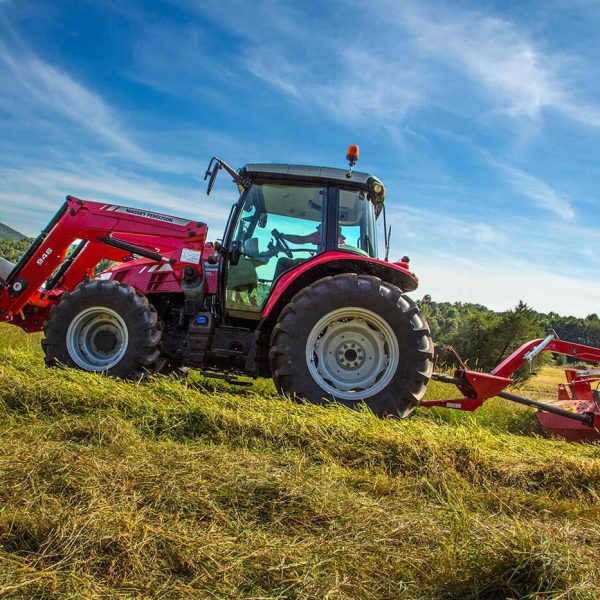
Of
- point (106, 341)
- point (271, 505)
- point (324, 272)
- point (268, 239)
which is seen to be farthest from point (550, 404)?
point (106, 341)

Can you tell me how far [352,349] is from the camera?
15.4ft

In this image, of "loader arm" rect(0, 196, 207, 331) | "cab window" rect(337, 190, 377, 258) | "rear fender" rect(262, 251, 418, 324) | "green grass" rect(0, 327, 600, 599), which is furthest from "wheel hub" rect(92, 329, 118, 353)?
"cab window" rect(337, 190, 377, 258)

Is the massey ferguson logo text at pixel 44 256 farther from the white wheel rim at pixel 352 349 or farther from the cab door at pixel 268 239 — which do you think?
the white wheel rim at pixel 352 349

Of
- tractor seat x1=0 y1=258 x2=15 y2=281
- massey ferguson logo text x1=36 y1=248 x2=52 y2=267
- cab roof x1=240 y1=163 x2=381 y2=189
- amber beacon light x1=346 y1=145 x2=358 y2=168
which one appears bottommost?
tractor seat x1=0 y1=258 x2=15 y2=281

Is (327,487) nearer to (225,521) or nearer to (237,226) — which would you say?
(225,521)

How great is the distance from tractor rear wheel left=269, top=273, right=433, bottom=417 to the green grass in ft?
1.91

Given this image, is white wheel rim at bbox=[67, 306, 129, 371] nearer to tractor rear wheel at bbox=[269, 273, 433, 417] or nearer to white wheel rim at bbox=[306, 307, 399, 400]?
tractor rear wheel at bbox=[269, 273, 433, 417]

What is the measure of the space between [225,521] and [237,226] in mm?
3801

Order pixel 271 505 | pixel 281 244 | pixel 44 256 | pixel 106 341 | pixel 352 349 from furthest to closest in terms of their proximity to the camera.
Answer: pixel 44 256 → pixel 281 244 → pixel 106 341 → pixel 352 349 → pixel 271 505

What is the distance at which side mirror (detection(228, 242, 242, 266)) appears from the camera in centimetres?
541

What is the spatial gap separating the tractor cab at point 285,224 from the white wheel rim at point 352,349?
0.81 meters

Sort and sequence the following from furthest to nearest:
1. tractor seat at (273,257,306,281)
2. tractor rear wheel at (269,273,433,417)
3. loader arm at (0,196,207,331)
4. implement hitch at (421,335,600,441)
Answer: loader arm at (0,196,207,331), tractor seat at (273,257,306,281), implement hitch at (421,335,600,441), tractor rear wheel at (269,273,433,417)

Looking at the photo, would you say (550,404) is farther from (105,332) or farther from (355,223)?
(105,332)

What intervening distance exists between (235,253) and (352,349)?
1.62 metres
